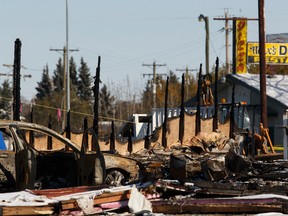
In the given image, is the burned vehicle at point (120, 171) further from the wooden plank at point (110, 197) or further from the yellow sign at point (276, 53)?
the yellow sign at point (276, 53)

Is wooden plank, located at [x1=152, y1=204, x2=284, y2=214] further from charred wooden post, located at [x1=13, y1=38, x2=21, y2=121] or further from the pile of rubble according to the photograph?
charred wooden post, located at [x1=13, y1=38, x2=21, y2=121]

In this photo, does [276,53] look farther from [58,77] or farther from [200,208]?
[58,77]

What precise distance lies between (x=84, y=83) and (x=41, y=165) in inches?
4823

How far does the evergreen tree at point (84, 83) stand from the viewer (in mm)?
134875

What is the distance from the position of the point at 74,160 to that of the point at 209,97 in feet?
77.2

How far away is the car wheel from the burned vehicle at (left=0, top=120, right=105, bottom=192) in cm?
85

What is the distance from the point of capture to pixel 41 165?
1470 centimetres

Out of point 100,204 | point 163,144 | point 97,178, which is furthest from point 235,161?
point 163,144

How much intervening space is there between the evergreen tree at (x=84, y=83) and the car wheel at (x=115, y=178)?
119256 mm

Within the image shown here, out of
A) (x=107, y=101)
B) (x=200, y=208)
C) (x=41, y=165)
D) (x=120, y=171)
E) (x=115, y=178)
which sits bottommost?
(x=200, y=208)

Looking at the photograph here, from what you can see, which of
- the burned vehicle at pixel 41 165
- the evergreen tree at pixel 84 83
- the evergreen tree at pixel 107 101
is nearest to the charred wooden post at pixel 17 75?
the burned vehicle at pixel 41 165

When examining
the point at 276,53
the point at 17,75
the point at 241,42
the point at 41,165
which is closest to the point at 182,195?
the point at 41,165

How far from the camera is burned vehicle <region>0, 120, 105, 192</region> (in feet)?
44.8

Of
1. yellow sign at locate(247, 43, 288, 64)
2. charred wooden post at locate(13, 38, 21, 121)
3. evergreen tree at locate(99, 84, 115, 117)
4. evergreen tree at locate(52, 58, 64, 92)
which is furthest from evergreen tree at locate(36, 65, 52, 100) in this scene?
charred wooden post at locate(13, 38, 21, 121)
